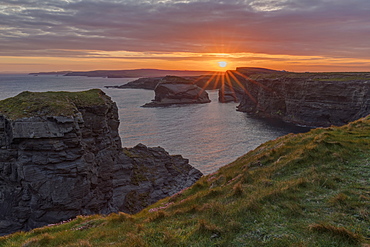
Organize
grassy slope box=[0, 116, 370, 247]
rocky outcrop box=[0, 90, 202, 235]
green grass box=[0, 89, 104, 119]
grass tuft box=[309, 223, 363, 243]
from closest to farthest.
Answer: grass tuft box=[309, 223, 363, 243] → grassy slope box=[0, 116, 370, 247] → rocky outcrop box=[0, 90, 202, 235] → green grass box=[0, 89, 104, 119]

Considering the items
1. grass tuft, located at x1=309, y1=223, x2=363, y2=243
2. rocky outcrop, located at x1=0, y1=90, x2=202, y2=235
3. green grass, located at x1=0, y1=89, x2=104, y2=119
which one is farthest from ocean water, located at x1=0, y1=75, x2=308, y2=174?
grass tuft, located at x1=309, y1=223, x2=363, y2=243

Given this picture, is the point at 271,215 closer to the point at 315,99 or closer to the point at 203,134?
the point at 203,134

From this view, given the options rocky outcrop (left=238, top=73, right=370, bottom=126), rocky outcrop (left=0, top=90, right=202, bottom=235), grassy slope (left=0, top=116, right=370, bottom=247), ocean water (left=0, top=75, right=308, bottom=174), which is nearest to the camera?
grassy slope (left=0, top=116, right=370, bottom=247)

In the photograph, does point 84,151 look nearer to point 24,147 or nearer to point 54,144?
point 54,144

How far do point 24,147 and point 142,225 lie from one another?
31.8 metres

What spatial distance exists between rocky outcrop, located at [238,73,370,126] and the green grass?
344 feet

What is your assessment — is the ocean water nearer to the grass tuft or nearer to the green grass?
the green grass

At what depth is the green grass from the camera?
38.6 m

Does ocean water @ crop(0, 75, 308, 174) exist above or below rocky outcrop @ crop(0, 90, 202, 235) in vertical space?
below

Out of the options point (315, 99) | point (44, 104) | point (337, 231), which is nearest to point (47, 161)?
point (44, 104)

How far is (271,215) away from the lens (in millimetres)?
11836

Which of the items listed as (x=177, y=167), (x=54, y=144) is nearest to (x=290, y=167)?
(x=54, y=144)

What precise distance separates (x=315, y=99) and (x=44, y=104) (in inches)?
4657

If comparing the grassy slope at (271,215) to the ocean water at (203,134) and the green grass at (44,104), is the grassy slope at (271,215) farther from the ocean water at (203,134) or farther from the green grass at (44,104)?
the ocean water at (203,134)
